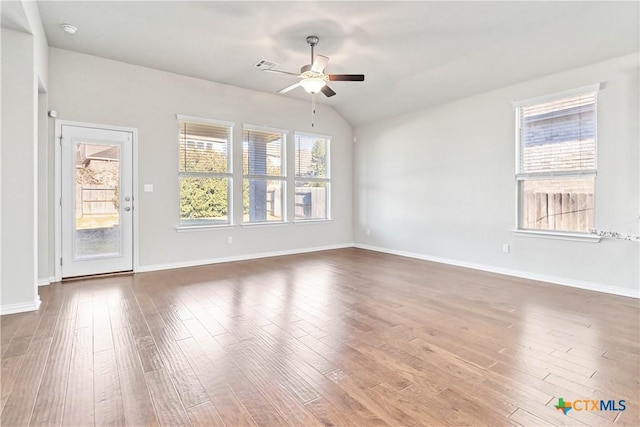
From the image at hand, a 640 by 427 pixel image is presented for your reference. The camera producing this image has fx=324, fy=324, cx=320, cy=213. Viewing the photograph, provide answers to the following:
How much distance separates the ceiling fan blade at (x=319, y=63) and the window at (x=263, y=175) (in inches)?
99.5

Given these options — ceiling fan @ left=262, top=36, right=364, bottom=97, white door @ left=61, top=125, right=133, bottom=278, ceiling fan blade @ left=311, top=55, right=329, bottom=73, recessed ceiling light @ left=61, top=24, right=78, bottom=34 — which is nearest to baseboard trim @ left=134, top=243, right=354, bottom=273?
white door @ left=61, top=125, right=133, bottom=278

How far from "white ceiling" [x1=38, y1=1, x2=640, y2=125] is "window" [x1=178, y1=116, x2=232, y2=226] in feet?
2.99

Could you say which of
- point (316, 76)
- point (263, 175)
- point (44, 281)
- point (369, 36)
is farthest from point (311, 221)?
point (44, 281)

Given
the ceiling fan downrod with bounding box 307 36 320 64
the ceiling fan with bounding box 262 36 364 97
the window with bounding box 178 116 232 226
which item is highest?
the ceiling fan downrod with bounding box 307 36 320 64

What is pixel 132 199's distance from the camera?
16.1 feet

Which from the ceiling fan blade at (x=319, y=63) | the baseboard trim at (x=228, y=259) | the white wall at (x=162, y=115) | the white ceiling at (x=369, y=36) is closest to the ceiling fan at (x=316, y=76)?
the ceiling fan blade at (x=319, y=63)

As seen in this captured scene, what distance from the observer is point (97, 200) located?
466 cm

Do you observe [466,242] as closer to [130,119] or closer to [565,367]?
[565,367]

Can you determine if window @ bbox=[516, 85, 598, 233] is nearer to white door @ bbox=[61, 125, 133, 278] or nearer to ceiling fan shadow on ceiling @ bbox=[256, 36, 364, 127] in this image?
ceiling fan shadow on ceiling @ bbox=[256, 36, 364, 127]

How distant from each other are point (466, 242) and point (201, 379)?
476cm

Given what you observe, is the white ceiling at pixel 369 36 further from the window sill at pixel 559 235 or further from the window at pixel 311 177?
the window sill at pixel 559 235

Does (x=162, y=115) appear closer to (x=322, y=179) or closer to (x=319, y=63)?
(x=319, y=63)

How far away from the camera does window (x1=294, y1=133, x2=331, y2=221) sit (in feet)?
22.4

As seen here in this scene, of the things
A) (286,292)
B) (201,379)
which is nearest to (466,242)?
(286,292)
